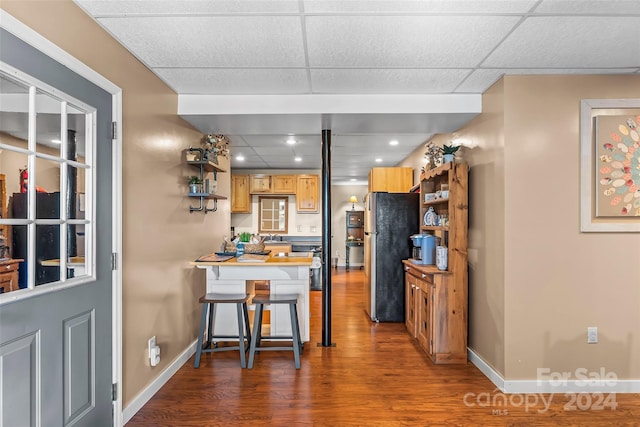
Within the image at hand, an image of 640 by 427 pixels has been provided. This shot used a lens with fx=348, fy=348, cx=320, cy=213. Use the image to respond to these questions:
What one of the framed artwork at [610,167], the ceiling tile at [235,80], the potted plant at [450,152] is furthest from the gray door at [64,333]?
the framed artwork at [610,167]

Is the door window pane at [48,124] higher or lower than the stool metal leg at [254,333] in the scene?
higher

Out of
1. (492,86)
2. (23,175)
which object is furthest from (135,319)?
(492,86)

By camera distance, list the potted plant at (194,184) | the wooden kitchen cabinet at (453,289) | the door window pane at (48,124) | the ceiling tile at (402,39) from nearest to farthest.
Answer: the door window pane at (48,124)
the ceiling tile at (402,39)
the wooden kitchen cabinet at (453,289)
the potted plant at (194,184)

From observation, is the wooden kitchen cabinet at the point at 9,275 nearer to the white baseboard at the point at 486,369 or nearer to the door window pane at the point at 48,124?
the door window pane at the point at 48,124

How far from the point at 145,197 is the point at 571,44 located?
118 inches

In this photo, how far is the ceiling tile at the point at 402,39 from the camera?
1.92 m

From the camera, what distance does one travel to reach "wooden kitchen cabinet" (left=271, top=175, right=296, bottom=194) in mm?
7188

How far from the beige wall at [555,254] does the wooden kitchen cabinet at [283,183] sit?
4.95 m

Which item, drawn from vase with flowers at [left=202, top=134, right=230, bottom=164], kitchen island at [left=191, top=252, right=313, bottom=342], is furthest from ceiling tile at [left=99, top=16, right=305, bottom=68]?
kitchen island at [left=191, top=252, right=313, bottom=342]

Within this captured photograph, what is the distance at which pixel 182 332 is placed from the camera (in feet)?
10.4

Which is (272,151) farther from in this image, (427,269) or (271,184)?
(427,269)

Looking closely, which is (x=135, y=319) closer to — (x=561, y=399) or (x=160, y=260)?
(x=160, y=260)

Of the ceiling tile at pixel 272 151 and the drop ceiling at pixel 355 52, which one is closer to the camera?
the drop ceiling at pixel 355 52

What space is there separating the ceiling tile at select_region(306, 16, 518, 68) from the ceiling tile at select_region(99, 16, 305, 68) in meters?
0.15
